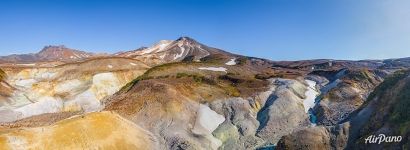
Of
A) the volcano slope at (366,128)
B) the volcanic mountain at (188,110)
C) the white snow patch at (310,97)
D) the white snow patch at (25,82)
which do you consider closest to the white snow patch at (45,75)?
the volcanic mountain at (188,110)

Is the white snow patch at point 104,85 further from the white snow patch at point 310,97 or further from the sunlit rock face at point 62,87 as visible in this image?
the white snow patch at point 310,97

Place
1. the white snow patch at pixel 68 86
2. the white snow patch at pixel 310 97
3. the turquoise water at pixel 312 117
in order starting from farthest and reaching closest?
the white snow patch at pixel 68 86
the white snow patch at pixel 310 97
the turquoise water at pixel 312 117

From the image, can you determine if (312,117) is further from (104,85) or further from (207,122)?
(104,85)

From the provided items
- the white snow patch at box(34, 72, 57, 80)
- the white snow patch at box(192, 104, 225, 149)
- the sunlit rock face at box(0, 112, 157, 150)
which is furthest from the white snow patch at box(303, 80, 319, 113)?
the white snow patch at box(34, 72, 57, 80)

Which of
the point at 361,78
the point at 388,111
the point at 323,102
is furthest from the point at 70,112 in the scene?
the point at 361,78

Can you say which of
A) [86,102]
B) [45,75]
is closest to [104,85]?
[86,102]

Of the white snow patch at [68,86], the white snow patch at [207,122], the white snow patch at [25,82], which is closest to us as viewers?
the white snow patch at [207,122]
